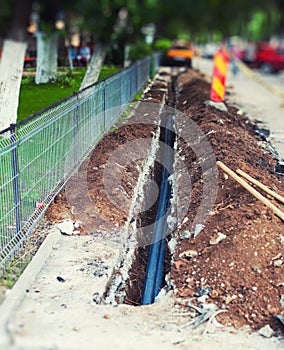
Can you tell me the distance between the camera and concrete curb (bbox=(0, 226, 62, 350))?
4.41 m

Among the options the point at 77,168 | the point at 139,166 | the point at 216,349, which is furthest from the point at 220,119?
the point at 216,349

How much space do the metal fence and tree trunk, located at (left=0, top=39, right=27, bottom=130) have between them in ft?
1.71

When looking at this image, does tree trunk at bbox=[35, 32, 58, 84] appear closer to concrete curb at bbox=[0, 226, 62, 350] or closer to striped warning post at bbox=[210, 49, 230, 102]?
concrete curb at bbox=[0, 226, 62, 350]

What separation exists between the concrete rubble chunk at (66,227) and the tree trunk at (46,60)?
4417 mm

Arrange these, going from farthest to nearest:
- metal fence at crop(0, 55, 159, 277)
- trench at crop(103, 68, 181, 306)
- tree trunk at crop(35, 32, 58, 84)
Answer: tree trunk at crop(35, 32, 58, 84), trench at crop(103, 68, 181, 306), metal fence at crop(0, 55, 159, 277)

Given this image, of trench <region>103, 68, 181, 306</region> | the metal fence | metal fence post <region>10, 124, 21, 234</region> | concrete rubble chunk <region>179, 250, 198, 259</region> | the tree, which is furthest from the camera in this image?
the tree

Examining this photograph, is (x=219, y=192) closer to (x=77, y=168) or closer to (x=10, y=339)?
(x=77, y=168)

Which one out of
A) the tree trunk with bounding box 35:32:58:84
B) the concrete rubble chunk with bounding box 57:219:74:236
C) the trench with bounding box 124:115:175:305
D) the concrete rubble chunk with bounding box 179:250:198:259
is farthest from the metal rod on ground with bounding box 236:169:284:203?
the tree trunk with bounding box 35:32:58:84

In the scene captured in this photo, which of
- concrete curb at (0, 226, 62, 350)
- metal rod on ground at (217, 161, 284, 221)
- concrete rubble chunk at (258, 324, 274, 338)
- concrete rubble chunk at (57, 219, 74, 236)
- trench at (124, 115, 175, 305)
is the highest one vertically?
metal rod on ground at (217, 161, 284, 221)

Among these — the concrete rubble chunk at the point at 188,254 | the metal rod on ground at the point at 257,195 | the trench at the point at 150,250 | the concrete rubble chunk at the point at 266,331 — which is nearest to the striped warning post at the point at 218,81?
the trench at the point at 150,250

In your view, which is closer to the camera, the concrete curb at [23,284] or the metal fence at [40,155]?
the concrete curb at [23,284]

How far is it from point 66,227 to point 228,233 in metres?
1.90

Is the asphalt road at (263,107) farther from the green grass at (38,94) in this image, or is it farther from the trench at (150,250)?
the green grass at (38,94)

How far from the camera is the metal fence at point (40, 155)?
557 cm
